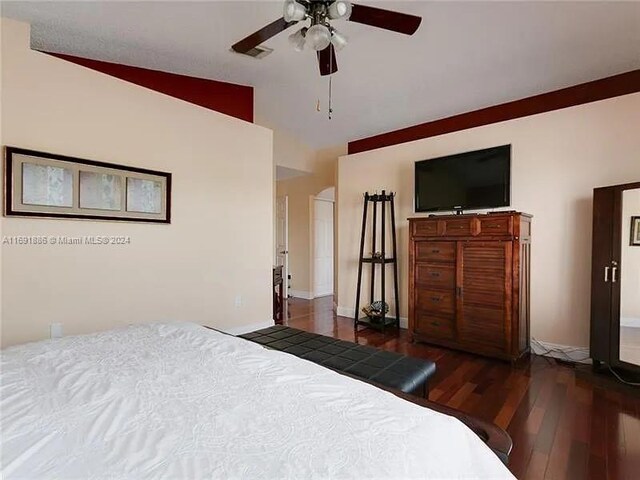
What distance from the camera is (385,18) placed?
71.4 inches

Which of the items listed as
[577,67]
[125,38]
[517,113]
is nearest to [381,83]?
[517,113]

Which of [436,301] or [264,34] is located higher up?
[264,34]

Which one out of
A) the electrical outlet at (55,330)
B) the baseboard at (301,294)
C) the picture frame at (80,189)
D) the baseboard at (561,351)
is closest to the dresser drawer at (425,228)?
the baseboard at (561,351)

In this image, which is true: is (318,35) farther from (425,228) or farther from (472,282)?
(472,282)

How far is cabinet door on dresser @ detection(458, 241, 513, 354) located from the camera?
3.03m

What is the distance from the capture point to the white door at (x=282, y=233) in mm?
6531

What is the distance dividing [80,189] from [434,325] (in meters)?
3.57

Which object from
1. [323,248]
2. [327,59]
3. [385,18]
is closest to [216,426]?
[385,18]

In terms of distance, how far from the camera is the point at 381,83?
137 inches

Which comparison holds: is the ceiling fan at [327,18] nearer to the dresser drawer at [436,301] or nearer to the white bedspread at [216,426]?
the white bedspread at [216,426]

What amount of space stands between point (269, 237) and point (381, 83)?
2.20 meters

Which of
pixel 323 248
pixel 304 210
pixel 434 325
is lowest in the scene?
pixel 434 325

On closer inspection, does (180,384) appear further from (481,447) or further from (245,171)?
(245,171)

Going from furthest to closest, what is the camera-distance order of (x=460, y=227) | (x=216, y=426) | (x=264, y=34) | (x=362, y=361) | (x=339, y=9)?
(x=460, y=227)
(x=264, y=34)
(x=362, y=361)
(x=339, y=9)
(x=216, y=426)
